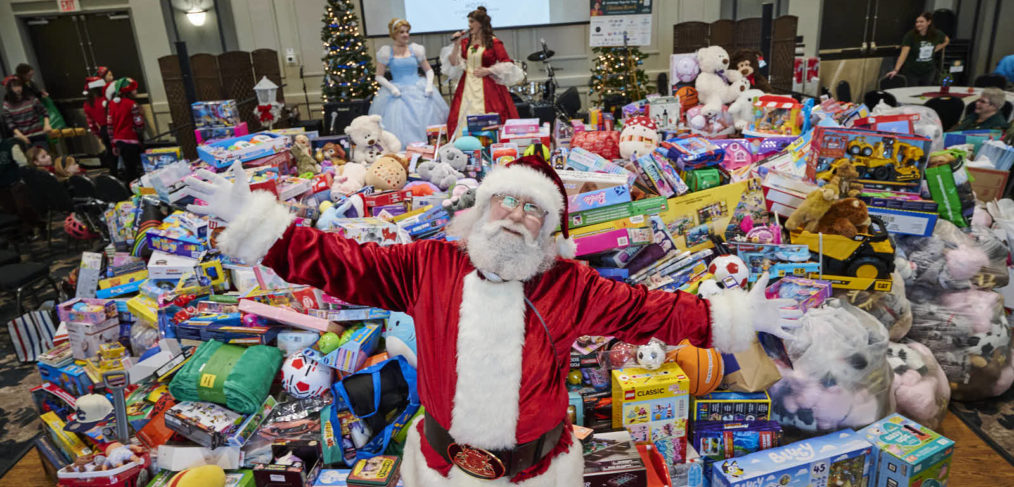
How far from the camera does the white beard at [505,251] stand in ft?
5.10

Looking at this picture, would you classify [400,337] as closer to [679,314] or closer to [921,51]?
[679,314]

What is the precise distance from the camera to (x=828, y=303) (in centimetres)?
280

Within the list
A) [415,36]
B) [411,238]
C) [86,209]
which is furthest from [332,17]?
[411,238]

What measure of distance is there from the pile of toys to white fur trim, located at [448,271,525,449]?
0.77 metres

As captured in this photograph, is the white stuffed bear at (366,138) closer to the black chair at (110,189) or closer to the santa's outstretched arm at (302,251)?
the black chair at (110,189)

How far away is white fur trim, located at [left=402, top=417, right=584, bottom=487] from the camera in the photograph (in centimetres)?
160

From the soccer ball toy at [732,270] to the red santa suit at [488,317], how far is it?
119 cm

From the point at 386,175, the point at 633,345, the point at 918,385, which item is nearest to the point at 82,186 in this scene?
the point at 386,175


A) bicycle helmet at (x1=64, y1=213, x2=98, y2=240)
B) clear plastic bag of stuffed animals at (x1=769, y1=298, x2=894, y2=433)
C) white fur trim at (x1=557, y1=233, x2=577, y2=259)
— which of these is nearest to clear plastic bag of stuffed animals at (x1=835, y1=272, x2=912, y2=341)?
clear plastic bag of stuffed animals at (x1=769, y1=298, x2=894, y2=433)

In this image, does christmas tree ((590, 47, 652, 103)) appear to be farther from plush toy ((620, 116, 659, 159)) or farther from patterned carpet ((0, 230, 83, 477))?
patterned carpet ((0, 230, 83, 477))

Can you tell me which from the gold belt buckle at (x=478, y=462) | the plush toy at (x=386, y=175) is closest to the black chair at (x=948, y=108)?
the plush toy at (x=386, y=175)

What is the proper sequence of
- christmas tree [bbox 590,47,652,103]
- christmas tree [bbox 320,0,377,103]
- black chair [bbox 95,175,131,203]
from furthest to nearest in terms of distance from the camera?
1. christmas tree [bbox 590,47,652,103]
2. christmas tree [bbox 320,0,377,103]
3. black chair [bbox 95,175,131,203]

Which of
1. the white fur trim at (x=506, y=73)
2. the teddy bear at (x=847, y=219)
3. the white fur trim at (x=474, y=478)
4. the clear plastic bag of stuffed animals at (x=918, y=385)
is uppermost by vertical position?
the white fur trim at (x=506, y=73)

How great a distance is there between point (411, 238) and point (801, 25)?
337 inches
